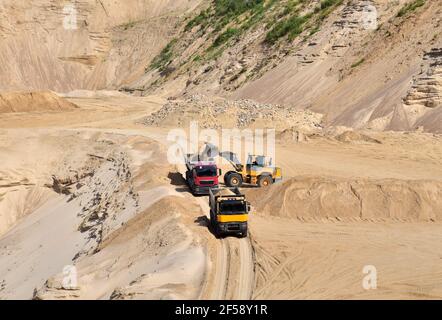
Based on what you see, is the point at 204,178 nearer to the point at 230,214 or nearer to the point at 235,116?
the point at 230,214

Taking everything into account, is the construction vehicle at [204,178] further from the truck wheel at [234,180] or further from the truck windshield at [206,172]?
the truck wheel at [234,180]

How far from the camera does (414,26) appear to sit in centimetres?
5197

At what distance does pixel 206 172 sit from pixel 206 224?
454 centimetres

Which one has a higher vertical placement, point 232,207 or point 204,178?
point 204,178

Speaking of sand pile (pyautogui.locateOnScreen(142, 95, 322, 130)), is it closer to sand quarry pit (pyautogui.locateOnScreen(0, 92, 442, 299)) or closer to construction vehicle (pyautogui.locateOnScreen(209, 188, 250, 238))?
sand quarry pit (pyautogui.locateOnScreen(0, 92, 442, 299))

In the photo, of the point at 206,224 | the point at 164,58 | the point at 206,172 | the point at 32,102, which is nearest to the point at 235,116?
the point at 206,172

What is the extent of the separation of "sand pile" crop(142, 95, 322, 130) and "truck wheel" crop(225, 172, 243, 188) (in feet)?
56.8

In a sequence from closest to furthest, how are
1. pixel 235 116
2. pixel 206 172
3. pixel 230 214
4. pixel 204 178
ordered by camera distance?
pixel 230 214 → pixel 204 178 → pixel 206 172 → pixel 235 116

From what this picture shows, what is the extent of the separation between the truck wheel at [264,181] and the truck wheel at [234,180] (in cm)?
94

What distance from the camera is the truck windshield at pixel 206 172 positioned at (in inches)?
1150

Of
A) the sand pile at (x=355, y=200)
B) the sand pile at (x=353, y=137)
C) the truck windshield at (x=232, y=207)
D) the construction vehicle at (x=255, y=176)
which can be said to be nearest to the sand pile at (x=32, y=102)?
the sand pile at (x=353, y=137)

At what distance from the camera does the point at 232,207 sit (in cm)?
2341
